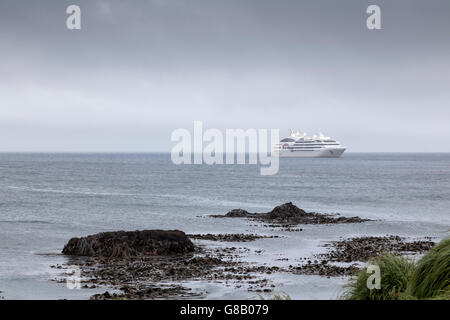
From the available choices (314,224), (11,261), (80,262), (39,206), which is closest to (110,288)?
(80,262)

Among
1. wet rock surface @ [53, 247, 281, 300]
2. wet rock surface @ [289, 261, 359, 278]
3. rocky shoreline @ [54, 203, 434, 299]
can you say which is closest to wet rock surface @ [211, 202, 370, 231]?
rocky shoreline @ [54, 203, 434, 299]

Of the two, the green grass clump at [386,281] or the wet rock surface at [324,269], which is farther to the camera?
the wet rock surface at [324,269]

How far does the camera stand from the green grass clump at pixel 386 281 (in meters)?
11.8

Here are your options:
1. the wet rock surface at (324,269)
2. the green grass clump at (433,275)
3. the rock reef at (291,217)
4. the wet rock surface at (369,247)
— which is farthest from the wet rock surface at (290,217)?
the green grass clump at (433,275)

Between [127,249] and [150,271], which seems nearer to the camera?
[150,271]

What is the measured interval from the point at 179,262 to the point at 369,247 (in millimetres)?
10351

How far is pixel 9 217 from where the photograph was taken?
45.9 meters

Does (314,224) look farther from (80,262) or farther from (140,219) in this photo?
(80,262)

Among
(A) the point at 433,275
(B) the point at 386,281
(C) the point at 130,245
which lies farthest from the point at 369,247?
(A) the point at 433,275

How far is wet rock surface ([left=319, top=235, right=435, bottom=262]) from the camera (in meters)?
26.9

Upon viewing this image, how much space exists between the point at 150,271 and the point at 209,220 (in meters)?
21.5

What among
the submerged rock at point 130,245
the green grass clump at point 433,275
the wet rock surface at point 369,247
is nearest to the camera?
the green grass clump at point 433,275

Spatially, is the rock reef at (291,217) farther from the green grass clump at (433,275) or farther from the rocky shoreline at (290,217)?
the green grass clump at (433,275)
